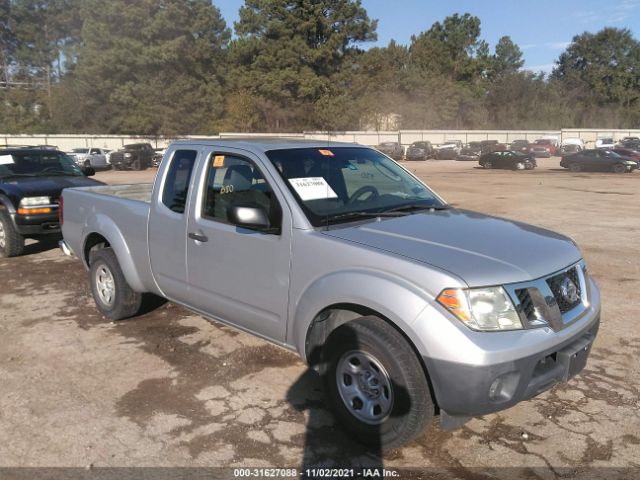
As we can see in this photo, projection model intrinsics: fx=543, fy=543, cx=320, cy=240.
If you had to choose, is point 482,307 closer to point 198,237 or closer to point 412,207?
point 412,207

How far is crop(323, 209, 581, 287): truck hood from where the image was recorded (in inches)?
114

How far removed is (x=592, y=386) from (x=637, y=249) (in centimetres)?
591

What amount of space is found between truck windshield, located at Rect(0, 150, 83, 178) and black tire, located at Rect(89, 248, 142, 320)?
14.5 feet

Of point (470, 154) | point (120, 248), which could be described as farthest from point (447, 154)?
point (120, 248)

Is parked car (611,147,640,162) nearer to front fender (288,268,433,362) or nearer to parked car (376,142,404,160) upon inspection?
parked car (376,142,404,160)

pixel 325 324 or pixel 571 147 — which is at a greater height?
pixel 571 147

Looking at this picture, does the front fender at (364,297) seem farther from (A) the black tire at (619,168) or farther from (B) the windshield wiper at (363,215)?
(A) the black tire at (619,168)

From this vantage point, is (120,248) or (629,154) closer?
(120,248)

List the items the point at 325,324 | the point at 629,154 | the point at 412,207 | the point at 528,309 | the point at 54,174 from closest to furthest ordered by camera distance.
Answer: the point at 528,309, the point at 325,324, the point at 412,207, the point at 54,174, the point at 629,154

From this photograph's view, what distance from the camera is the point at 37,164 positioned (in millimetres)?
9211

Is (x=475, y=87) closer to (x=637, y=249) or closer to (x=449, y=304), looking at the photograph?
(x=637, y=249)

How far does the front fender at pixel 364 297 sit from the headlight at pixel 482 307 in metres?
0.13

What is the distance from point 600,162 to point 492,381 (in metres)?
32.5

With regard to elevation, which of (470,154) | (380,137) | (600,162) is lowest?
(600,162)
